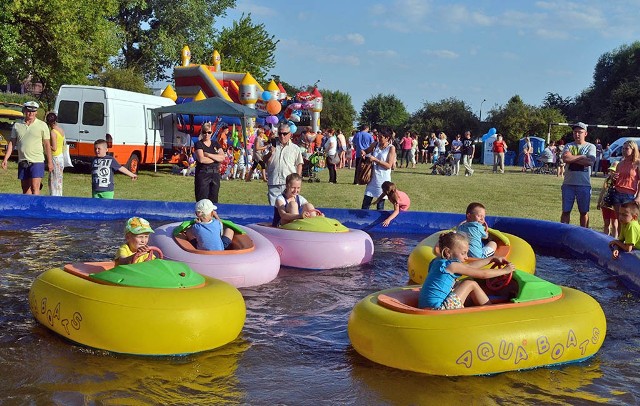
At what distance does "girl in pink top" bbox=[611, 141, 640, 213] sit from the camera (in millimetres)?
8508

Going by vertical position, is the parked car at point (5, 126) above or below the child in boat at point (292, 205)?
above

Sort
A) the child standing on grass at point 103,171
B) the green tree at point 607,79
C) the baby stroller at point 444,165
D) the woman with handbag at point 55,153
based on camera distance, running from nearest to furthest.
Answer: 1. the child standing on grass at point 103,171
2. the woman with handbag at point 55,153
3. the baby stroller at point 444,165
4. the green tree at point 607,79

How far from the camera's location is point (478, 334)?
15.1 ft

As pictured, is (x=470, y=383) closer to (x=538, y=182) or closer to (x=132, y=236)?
(x=132, y=236)

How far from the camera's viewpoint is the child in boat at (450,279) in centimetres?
487

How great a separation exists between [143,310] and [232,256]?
2.07 meters

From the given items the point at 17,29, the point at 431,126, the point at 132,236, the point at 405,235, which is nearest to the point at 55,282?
the point at 132,236

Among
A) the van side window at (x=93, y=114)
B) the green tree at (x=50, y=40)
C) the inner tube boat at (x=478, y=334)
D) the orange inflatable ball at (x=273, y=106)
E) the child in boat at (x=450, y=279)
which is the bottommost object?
the inner tube boat at (x=478, y=334)

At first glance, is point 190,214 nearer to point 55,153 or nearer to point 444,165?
point 55,153

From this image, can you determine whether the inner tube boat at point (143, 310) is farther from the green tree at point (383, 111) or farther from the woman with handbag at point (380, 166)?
the green tree at point (383, 111)

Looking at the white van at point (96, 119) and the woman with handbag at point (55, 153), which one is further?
the white van at point (96, 119)

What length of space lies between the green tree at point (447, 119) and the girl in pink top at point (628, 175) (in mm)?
38641

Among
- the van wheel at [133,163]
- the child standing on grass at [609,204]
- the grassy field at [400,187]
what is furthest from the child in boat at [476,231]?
the van wheel at [133,163]

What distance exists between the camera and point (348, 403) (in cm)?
421
